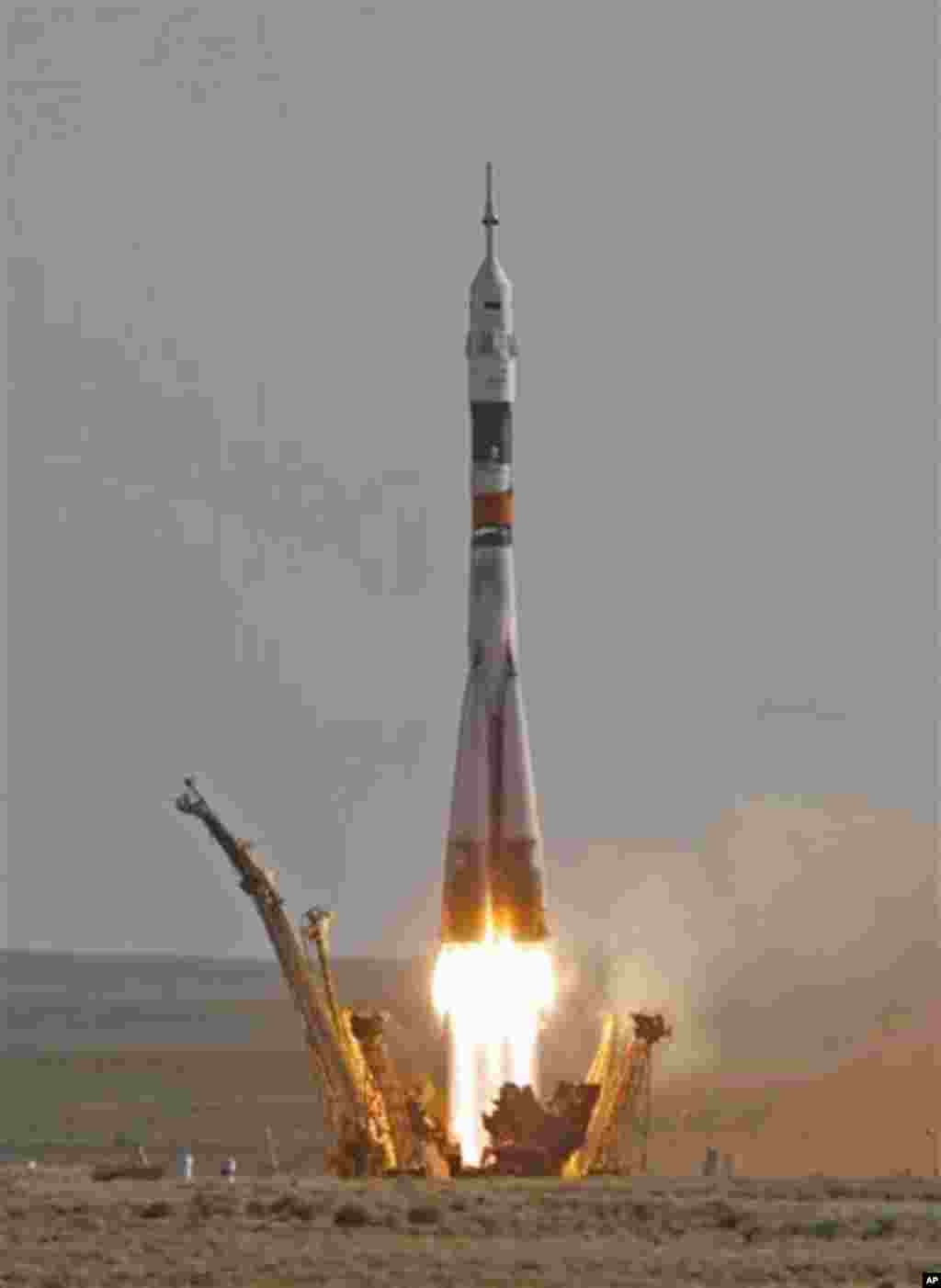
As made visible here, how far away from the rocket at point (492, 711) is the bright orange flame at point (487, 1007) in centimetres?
36

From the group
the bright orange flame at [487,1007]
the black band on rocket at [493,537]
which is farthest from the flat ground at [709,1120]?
the black band on rocket at [493,537]

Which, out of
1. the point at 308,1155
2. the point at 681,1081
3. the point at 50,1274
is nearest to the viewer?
the point at 50,1274

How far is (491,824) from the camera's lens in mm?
105188

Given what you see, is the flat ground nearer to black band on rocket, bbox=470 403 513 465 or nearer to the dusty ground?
black band on rocket, bbox=470 403 513 465

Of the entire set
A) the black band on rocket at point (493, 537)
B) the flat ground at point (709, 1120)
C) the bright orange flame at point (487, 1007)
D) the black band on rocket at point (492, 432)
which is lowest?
the bright orange flame at point (487, 1007)

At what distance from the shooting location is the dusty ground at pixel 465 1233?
77688mm

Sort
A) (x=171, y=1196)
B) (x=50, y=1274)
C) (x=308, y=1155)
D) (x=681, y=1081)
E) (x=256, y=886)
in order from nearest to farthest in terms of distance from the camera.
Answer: (x=50, y=1274), (x=171, y=1196), (x=256, y=886), (x=308, y=1155), (x=681, y=1081)

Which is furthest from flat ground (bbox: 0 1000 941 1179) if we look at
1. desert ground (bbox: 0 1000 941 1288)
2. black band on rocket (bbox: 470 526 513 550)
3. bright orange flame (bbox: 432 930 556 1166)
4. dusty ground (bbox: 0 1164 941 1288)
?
dusty ground (bbox: 0 1164 941 1288)

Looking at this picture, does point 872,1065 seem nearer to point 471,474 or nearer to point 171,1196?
point 471,474

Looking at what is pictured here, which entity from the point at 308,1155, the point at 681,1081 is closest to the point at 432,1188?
the point at 308,1155

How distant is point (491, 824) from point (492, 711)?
2148 mm

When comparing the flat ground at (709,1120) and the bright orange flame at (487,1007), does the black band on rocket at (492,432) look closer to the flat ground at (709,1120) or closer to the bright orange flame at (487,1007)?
the bright orange flame at (487,1007)

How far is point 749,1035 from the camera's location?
144 meters

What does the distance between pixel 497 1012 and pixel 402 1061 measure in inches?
148
